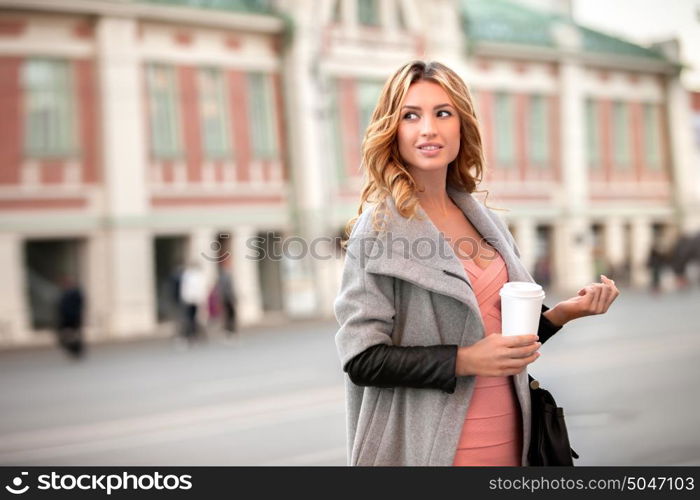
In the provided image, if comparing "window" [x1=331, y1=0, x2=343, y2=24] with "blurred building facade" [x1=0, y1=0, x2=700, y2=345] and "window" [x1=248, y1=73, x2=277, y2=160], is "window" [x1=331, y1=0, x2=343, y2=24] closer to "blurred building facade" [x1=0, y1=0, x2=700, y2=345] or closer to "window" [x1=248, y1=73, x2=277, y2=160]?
"blurred building facade" [x1=0, y1=0, x2=700, y2=345]

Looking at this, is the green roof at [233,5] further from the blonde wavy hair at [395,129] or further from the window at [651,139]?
the blonde wavy hair at [395,129]

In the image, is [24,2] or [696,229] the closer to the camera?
[696,229]

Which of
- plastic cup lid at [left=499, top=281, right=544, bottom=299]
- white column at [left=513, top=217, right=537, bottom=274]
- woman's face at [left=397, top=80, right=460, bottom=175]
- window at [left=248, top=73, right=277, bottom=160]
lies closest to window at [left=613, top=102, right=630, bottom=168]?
white column at [left=513, top=217, right=537, bottom=274]

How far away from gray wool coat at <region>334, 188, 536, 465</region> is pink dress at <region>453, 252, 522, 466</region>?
0.07 feet

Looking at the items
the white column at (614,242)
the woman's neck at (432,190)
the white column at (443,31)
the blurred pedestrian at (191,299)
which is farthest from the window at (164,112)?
the woman's neck at (432,190)

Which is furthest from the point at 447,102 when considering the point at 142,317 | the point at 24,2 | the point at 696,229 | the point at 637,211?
the point at 24,2

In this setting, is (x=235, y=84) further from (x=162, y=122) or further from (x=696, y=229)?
(x=696, y=229)

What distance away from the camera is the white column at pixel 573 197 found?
26.0 feet

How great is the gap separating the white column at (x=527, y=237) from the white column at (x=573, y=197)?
0.23 metres

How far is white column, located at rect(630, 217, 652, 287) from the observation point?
654 cm

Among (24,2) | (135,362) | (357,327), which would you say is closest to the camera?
(357,327)

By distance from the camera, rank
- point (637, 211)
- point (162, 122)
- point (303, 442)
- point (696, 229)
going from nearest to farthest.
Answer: point (303, 442) < point (696, 229) < point (637, 211) < point (162, 122)

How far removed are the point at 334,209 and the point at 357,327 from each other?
1072 cm

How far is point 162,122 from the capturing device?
11844mm
